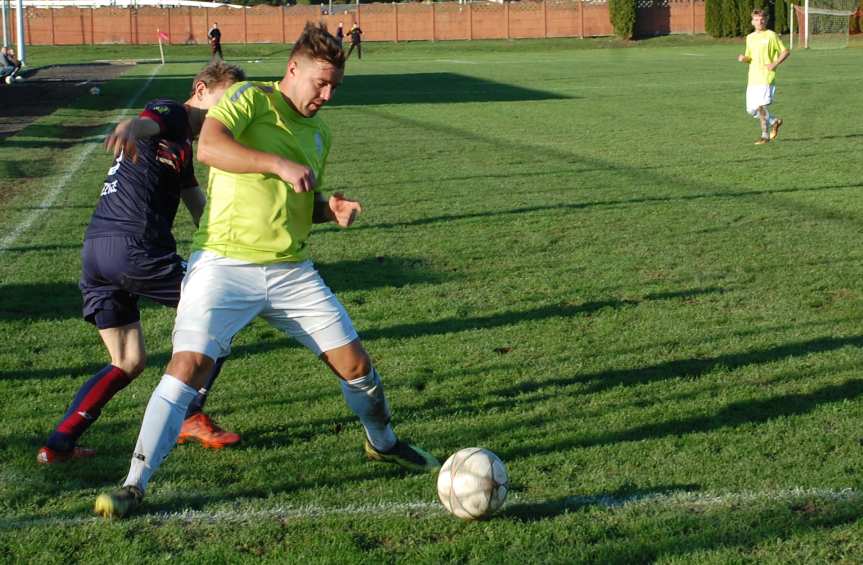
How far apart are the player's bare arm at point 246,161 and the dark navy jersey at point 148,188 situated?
86cm

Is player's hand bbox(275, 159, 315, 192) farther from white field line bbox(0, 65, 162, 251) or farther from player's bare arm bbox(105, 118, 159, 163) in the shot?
white field line bbox(0, 65, 162, 251)

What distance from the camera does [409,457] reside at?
4.87 meters

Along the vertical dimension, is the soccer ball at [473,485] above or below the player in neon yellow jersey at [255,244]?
below

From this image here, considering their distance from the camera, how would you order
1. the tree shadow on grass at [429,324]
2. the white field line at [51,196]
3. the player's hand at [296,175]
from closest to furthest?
1. the player's hand at [296,175]
2. the tree shadow on grass at [429,324]
3. the white field line at [51,196]

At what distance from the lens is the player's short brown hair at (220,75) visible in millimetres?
4957

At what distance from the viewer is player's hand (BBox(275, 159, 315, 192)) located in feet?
13.2

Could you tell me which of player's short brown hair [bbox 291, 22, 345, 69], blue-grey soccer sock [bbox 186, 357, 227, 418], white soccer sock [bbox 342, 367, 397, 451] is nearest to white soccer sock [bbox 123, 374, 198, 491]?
white soccer sock [bbox 342, 367, 397, 451]

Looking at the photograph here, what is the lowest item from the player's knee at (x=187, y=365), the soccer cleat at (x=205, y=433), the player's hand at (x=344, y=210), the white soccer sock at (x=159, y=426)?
the soccer cleat at (x=205, y=433)

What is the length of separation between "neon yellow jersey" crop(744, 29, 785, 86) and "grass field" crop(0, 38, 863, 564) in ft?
8.86

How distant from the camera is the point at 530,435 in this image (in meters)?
5.32

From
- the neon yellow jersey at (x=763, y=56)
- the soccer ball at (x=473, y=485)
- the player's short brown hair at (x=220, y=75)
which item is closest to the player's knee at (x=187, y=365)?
the soccer ball at (x=473, y=485)

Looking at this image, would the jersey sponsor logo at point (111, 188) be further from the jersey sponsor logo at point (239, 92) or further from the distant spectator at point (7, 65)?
the distant spectator at point (7, 65)

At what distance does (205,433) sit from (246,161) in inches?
64.8

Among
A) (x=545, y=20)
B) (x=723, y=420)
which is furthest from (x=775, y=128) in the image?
(x=545, y=20)
